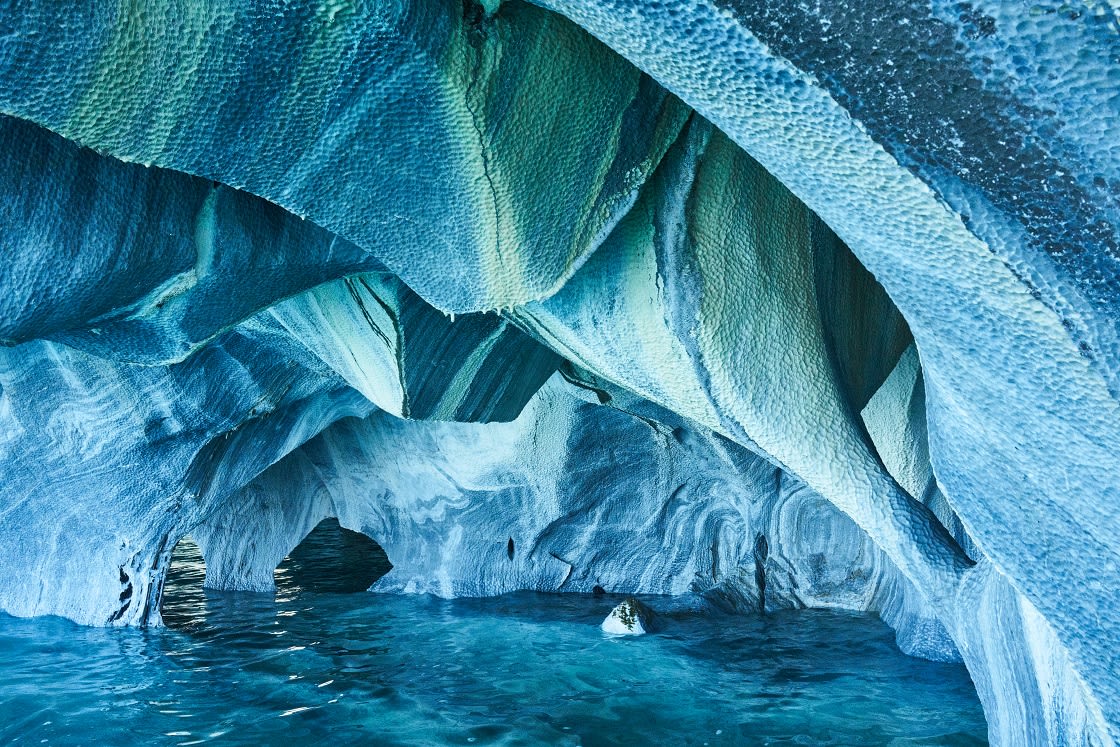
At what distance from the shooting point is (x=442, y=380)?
15.5 feet

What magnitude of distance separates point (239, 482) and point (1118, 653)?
20.3ft

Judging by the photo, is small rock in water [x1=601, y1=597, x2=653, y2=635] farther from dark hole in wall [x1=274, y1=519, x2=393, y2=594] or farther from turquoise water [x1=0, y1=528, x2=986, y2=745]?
dark hole in wall [x1=274, y1=519, x2=393, y2=594]

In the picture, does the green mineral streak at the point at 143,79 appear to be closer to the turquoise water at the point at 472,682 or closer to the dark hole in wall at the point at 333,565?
the turquoise water at the point at 472,682

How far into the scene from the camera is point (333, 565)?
33.5 ft

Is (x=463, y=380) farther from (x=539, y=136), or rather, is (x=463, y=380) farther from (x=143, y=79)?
(x=143, y=79)

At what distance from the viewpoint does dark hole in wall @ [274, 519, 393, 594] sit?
8.80 m

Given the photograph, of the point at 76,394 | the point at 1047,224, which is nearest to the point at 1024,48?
the point at 1047,224

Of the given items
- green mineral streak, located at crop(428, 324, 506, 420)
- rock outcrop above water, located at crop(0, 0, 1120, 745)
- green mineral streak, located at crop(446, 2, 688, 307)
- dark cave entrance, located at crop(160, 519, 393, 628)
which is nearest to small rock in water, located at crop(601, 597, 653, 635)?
rock outcrop above water, located at crop(0, 0, 1120, 745)

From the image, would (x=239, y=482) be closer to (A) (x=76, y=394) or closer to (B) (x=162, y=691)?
(A) (x=76, y=394)

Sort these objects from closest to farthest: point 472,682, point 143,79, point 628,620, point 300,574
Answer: point 143,79 < point 472,682 < point 628,620 < point 300,574

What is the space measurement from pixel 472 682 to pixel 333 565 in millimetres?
5262

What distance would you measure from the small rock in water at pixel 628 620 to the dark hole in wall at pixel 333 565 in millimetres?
2862

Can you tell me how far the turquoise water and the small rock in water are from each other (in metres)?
0.14

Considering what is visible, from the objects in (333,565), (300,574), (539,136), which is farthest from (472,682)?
(333,565)
